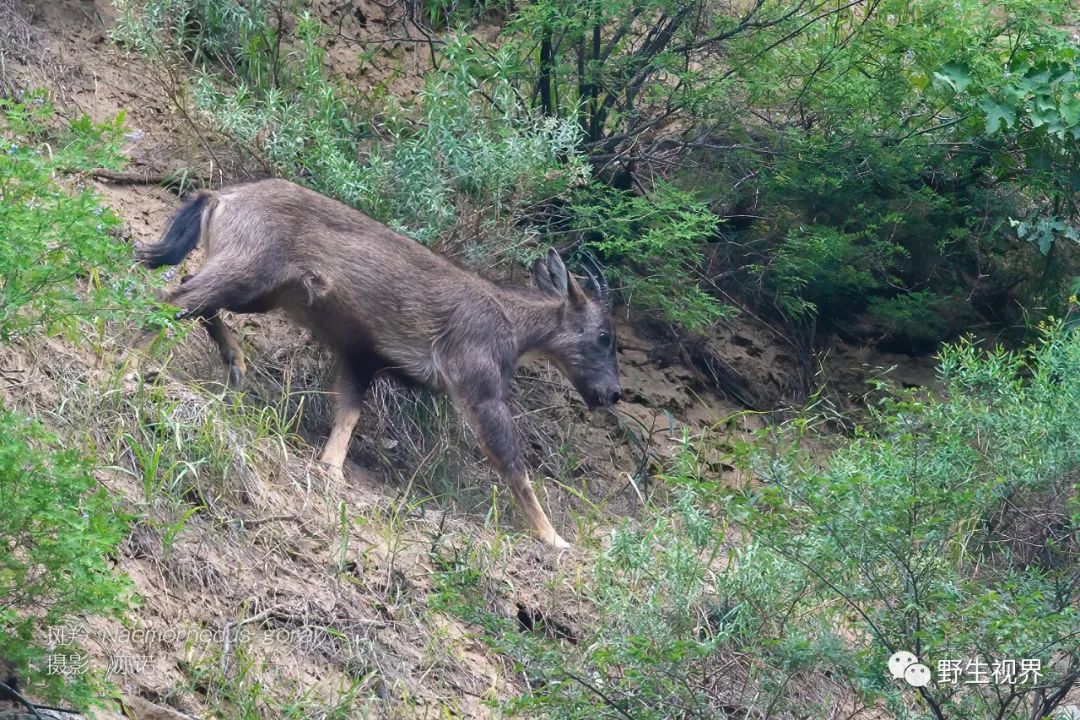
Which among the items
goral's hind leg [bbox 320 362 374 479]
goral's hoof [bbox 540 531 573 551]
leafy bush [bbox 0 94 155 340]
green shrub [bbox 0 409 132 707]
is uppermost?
leafy bush [bbox 0 94 155 340]

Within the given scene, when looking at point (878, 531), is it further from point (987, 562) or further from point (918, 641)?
point (987, 562)

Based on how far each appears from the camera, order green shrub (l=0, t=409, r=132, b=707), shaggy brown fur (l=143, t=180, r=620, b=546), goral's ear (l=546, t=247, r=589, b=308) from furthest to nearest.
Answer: goral's ear (l=546, t=247, r=589, b=308) < shaggy brown fur (l=143, t=180, r=620, b=546) < green shrub (l=0, t=409, r=132, b=707)

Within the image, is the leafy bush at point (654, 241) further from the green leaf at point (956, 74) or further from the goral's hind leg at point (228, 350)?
the goral's hind leg at point (228, 350)

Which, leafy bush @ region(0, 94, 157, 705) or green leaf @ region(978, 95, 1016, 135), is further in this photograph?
green leaf @ region(978, 95, 1016, 135)

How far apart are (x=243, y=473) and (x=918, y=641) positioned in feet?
11.0

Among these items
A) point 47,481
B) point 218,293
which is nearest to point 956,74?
point 218,293

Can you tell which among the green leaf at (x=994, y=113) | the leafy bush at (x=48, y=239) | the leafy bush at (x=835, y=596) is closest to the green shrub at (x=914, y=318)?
the green leaf at (x=994, y=113)

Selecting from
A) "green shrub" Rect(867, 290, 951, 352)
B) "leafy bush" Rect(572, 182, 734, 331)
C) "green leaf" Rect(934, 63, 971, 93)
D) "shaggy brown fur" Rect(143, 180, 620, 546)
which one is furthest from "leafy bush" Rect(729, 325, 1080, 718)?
"green shrub" Rect(867, 290, 951, 352)

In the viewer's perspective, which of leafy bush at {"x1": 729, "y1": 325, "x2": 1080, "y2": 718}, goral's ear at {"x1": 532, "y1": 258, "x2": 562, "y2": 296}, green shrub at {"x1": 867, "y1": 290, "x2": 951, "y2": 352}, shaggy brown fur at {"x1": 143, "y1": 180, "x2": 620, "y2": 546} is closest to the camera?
leafy bush at {"x1": 729, "y1": 325, "x2": 1080, "y2": 718}

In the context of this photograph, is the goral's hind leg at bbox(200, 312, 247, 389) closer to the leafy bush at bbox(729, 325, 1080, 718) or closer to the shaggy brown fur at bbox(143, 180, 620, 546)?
the shaggy brown fur at bbox(143, 180, 620, 546)

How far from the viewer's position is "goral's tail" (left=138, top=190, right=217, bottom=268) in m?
7.70

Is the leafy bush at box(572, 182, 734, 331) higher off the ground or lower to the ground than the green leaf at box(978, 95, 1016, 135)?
lower

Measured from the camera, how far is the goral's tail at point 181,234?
7.70 meters

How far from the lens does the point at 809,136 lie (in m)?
10.0
